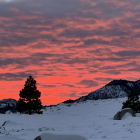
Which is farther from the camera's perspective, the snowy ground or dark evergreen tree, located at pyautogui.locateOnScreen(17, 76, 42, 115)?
dark evergreen tree, located at pyautogui.locateOnScreen(17, 76, 42, 115)

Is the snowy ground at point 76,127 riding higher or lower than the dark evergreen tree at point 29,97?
lower

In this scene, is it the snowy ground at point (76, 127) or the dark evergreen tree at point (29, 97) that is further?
the dark evergreen tree at point (29, 97)

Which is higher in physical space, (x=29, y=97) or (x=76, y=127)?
(x=29, y=97)

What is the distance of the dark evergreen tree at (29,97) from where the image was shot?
3347 centimetres

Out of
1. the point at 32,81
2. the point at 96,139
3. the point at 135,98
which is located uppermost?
the point at 32,81

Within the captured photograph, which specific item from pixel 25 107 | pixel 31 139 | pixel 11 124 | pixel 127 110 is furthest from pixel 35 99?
pixel 31 139

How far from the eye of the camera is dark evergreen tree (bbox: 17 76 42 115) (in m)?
33.5

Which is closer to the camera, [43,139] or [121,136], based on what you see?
[43,139]

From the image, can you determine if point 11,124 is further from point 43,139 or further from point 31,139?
point 43,139

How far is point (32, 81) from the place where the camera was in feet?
111

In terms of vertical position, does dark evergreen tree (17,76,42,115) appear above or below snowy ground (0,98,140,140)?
above

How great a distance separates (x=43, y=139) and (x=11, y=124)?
12.4m

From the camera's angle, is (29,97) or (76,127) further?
(29,97)

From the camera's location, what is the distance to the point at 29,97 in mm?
33594
